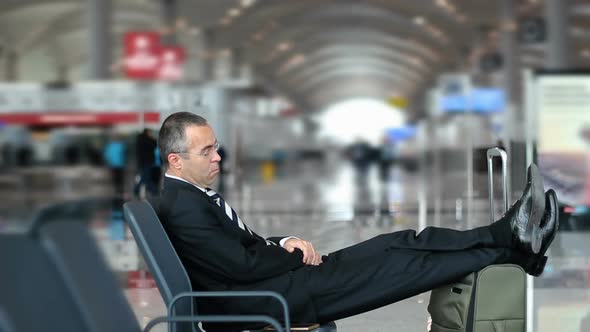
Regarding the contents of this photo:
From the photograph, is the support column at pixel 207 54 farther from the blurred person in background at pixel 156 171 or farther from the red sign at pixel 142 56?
the blurred person in background at pixel 156 171

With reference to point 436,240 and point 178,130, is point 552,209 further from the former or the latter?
point 178,130

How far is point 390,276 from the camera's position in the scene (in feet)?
13.1

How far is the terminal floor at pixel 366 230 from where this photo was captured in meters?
6.48

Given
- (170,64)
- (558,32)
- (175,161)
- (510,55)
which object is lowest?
(175,161)

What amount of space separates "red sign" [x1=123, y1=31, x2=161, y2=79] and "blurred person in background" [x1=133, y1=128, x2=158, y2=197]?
1987 cm

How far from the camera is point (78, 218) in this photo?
246 centimetres

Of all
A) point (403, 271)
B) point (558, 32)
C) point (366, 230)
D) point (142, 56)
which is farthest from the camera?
point (142, 56)

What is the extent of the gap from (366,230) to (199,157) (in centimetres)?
822

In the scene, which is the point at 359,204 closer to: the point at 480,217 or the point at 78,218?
the point at 480,217

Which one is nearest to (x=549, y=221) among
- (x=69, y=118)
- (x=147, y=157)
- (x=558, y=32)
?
(x=147, y=157)

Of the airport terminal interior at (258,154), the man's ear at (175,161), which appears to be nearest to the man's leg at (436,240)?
the airport terminal interior at (258,154)

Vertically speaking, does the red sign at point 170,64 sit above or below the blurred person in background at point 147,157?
above

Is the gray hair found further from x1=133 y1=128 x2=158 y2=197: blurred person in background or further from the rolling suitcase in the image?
x1=133 y1=128 x2=158 y2=197: blurred person in background

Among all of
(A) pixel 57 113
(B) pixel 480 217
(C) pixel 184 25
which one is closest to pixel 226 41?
(C) pixel 184 25
